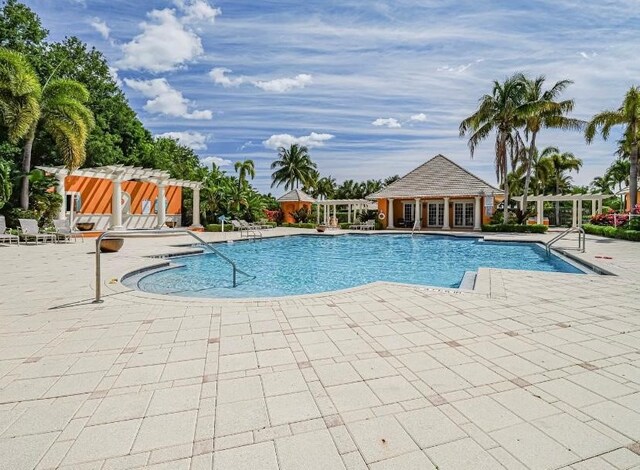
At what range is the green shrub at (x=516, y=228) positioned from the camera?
2245 cm

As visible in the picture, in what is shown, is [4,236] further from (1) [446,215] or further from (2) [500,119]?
(2) [500,119]

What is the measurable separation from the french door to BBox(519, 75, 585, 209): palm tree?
208 inches

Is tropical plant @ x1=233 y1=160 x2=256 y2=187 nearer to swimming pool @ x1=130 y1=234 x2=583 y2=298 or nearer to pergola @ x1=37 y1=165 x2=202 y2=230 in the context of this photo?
pergola @ x1=37 y1=165 x2=202 y2=230

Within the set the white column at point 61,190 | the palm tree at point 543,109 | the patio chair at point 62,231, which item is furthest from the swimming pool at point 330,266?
the palm tree at point 543,109

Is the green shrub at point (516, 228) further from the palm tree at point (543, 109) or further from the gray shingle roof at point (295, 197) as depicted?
the gray shingle roof at point (295, 197)

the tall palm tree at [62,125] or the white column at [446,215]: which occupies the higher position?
the tall palm tree at [62,125]

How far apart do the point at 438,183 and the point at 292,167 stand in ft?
62.4

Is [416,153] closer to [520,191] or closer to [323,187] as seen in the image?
[520,191]

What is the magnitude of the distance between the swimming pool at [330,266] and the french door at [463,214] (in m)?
9.92

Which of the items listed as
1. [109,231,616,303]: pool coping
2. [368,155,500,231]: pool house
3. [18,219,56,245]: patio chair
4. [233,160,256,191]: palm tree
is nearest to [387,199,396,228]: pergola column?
[368,155,500,231]: pool house

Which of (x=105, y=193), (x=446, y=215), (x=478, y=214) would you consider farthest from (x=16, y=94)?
(x=478, y=214)

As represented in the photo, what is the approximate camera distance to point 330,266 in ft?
41.1

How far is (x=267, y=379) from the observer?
3.12 meters

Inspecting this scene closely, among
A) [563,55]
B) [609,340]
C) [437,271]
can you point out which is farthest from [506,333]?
[563,55]
